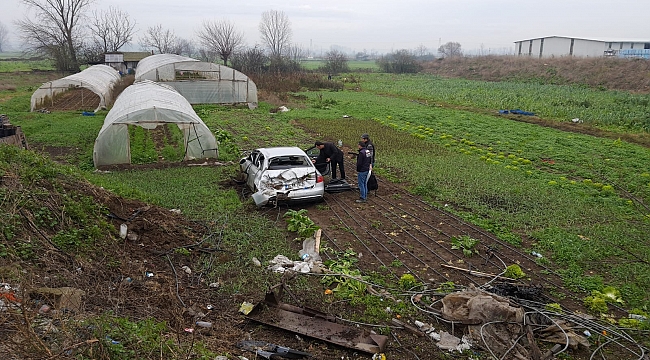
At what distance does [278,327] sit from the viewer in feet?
20.5

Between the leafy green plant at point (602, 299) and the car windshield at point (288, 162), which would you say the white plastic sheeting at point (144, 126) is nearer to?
the car windshield at point (288, 162)

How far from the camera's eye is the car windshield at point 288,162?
1165 centimetres

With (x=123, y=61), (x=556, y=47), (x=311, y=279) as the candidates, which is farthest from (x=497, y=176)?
(x=556, y=47)

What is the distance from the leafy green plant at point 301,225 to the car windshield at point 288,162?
63.7 inches

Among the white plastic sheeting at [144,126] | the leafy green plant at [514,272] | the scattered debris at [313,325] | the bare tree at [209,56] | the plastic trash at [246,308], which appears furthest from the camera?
the bare tree at [209,56]

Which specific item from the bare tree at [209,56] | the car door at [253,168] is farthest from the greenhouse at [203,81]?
the bare tree at [209,56]

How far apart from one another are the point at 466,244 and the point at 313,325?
4385mm

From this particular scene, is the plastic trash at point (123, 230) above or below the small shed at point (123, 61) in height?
below

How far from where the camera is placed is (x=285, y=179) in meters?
11.3

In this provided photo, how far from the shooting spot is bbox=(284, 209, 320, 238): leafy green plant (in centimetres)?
959

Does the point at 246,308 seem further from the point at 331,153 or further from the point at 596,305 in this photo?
the point at 331,153

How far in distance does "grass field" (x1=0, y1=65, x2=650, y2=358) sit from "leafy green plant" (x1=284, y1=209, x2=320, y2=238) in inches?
13.8

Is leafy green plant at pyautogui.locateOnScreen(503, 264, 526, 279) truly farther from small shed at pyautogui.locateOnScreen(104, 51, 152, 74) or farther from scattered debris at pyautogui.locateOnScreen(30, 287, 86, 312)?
small shed at pyautogui.locateOnScreen(104, 51, 152, 74)

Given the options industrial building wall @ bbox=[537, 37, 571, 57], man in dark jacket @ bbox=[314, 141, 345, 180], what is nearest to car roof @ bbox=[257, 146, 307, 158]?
man in dark jacket @ bbox=[314, 141, 345, 180]
